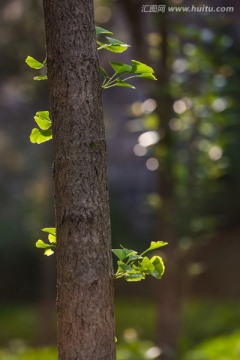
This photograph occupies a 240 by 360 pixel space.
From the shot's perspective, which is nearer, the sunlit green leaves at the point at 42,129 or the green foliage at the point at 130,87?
the green foliage at the point at 130,87

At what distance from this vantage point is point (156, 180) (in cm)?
516

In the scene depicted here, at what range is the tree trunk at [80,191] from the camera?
1.38 metres

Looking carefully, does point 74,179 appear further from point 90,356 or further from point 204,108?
point 204,108

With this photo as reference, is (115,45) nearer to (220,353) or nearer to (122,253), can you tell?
(122,253)

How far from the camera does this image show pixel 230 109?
412cm

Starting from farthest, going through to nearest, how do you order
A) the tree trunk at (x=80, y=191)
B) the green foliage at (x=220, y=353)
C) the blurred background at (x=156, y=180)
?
the green foliage at (x=220, y=353) < the blurred background at (x=156, y=180) < the tree trunk at (x=80, y=191)

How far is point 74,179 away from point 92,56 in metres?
0.25

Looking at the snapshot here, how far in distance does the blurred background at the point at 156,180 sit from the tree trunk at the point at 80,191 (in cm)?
141

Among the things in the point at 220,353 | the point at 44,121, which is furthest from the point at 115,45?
the point at 220,353

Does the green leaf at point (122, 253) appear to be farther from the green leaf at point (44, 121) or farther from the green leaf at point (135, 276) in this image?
the green leaf at point (44, 121)

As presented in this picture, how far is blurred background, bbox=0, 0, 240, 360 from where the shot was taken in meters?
4.26

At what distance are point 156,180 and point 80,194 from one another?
380 centimetres

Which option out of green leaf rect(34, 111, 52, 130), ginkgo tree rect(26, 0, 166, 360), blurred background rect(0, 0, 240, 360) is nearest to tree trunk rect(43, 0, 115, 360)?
ginkgo tree rect(26, 0, 166, 360)

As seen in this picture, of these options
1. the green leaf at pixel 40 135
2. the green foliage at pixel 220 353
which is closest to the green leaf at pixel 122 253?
the green leaf at pixel 40 135
